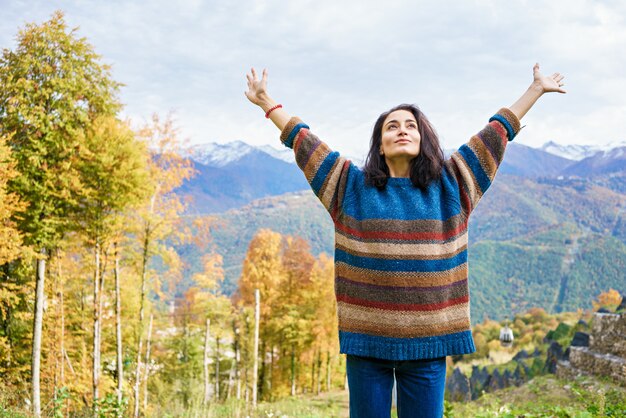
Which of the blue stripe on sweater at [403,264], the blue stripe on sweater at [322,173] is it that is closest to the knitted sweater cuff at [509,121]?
the blue stripe on sweater at [403,264]

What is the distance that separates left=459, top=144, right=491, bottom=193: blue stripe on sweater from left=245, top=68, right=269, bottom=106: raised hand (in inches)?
40.4

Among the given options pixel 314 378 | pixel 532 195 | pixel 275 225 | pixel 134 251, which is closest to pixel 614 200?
pixel 532 195

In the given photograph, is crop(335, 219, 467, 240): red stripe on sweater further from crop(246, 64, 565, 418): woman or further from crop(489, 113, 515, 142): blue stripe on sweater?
crop(489, 113, 515, 142): blue stripe on sweater

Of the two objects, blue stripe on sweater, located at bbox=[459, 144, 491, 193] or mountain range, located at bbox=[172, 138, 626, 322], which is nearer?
blue stripe on sweater, located at bbox=[459, 144, 491, 193]

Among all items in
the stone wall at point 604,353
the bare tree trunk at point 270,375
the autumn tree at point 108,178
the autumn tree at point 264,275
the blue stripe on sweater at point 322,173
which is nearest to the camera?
Answer: the blue stripe on sweater at point 322,173

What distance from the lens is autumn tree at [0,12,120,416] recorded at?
26.3 feet

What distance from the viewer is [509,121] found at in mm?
2188

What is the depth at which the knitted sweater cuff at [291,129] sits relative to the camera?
2.26 m

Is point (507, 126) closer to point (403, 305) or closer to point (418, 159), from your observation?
point (418, 159)

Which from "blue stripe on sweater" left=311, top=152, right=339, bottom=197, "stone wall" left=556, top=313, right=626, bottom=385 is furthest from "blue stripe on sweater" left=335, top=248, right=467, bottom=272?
"stone wall" left=556, top=313, right=626, bottom=385

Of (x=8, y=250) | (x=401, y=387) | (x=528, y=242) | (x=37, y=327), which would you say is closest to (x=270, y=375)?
(x=37, y=327)

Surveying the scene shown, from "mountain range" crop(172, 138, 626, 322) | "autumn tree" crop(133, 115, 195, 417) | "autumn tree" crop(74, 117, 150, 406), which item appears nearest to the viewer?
"autumn tree" crop(74, 117, 150, 406)

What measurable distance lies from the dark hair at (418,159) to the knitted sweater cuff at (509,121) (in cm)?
30

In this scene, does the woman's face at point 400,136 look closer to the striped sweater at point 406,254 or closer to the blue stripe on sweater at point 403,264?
the striped sweater at point 406,254
